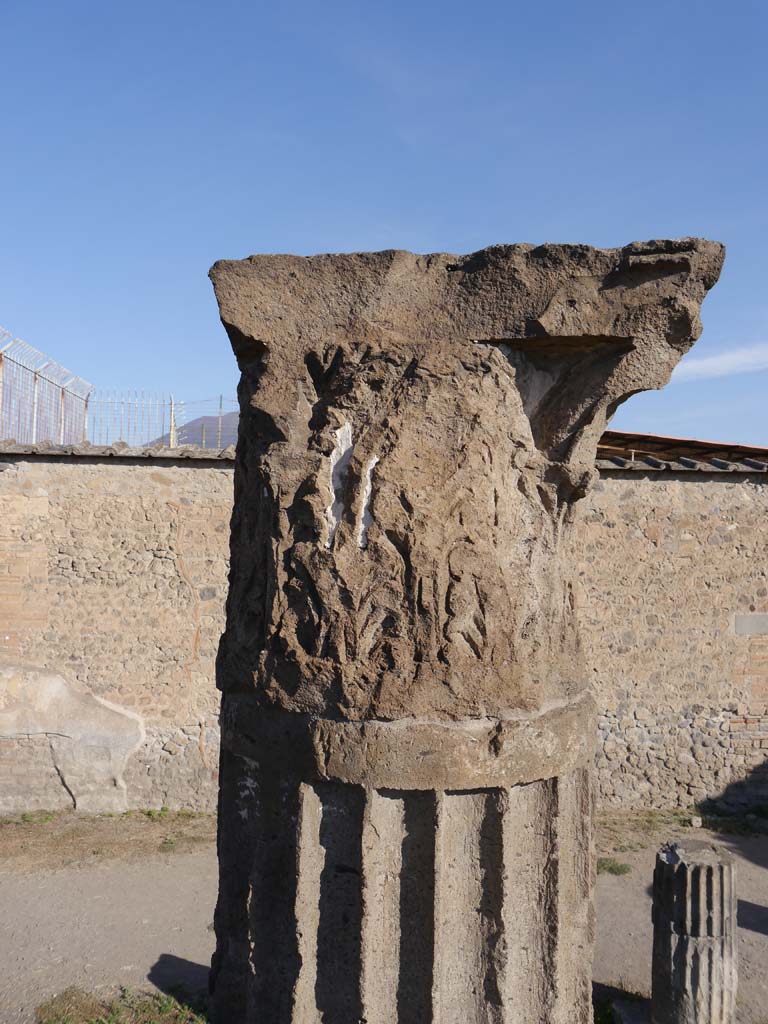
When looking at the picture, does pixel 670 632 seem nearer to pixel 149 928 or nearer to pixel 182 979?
pixel 149 928

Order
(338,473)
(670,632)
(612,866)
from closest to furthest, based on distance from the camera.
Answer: (338,473), (612,866), (670,632)

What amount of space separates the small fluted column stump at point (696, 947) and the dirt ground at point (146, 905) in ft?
1.82

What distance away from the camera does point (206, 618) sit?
773 centimetres

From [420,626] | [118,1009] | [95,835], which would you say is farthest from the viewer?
[95,835]

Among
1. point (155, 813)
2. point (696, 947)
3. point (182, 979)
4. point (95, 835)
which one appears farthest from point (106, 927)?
point (696, 947)

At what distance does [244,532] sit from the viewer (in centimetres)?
289

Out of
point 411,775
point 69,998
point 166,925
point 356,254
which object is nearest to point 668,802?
point 166,925

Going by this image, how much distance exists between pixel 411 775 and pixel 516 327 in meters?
1.41

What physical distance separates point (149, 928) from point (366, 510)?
174 inches

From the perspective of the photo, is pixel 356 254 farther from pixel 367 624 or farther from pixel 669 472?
pixel 669 472

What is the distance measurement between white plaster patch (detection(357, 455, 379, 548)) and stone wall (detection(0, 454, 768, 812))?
500 cm

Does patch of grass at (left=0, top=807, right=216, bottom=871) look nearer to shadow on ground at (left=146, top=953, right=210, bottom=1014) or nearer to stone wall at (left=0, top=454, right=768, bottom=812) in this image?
stone wall at (left=0, top=454, right=768, bottom=812)

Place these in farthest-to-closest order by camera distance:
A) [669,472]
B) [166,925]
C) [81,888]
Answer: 1. [669,472]
2. [81,888]
3. [166,925]

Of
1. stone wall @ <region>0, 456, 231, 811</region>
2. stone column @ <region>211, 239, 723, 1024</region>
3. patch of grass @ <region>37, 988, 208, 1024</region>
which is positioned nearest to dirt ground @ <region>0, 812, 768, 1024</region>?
patch of grass @ <region>37, 988, 208, 1024</region>
